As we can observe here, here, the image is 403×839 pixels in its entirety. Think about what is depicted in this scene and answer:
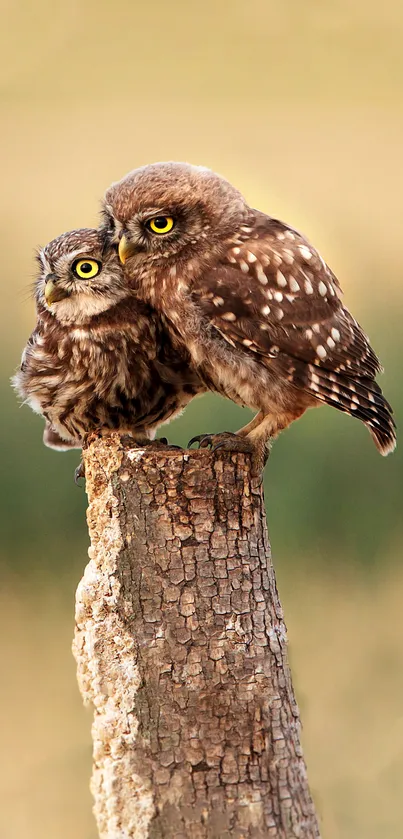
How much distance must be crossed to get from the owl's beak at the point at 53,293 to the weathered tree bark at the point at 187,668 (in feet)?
1.82

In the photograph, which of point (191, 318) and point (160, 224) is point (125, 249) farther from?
point (191, 318)

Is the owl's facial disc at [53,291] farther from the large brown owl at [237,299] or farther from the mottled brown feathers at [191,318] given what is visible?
the large brown owl at [237,299]

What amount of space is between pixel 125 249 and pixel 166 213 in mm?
143

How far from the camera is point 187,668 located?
2006 mm

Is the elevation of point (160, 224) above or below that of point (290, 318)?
above

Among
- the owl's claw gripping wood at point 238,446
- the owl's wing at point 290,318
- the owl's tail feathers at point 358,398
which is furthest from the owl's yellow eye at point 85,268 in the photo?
the owl's tail feathers at point 358,398

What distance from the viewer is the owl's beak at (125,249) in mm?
2393

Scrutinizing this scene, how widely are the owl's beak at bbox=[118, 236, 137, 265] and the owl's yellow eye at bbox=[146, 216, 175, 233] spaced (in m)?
0.07

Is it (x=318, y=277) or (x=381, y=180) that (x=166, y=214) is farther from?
(x=381, y=180)

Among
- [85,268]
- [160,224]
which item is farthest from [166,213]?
[85,268]

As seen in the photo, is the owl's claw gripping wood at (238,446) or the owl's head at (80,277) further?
Result: the owl's head at (80,277)

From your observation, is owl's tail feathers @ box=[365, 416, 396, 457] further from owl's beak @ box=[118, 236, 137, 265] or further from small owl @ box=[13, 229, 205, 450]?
owl's beak @ box=[118, 236, 137, 265]

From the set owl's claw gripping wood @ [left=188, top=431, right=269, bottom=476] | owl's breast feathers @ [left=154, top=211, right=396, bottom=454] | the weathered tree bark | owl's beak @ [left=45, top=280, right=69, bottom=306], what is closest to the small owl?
owl's beak @ [left=45, top=280, right=69, bottom=306]

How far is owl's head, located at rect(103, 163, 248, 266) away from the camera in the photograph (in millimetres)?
2381
